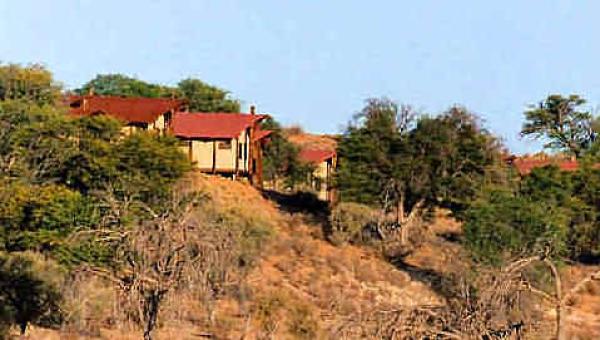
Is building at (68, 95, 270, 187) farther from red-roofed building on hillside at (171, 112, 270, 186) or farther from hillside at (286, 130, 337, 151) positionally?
hillside at (286, 130, 337, 151)

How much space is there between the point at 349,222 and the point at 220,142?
8167mm

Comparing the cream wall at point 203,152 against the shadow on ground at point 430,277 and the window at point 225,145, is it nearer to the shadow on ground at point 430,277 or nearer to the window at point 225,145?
the window at point 225,145

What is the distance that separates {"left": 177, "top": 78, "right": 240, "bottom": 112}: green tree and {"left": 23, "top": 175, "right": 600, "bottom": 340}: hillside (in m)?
16.9

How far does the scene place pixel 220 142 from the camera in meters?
50.9

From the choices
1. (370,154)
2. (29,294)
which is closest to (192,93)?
(370,154)

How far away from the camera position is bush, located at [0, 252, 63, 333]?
2575cm

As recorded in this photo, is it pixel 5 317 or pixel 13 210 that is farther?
pixel 13 210

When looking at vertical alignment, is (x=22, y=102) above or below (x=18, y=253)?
above

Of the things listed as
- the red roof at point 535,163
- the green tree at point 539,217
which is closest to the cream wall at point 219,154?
the green tree at point 539,217

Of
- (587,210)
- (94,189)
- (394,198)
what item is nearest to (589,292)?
(587,210)

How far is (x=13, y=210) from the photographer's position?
33125 mm

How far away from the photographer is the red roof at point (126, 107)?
49562 millimetres

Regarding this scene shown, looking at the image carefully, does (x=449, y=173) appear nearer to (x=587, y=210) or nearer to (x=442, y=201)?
(x=442, y=201)

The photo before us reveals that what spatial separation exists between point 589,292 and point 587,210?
202 inches
